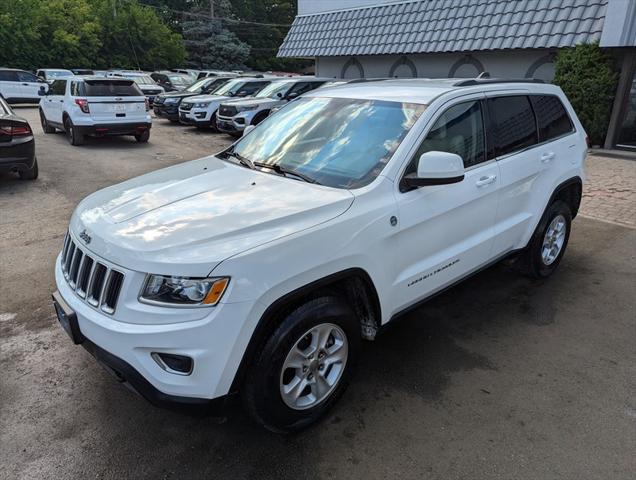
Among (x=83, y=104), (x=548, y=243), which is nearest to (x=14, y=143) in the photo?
(x=83, y=104)

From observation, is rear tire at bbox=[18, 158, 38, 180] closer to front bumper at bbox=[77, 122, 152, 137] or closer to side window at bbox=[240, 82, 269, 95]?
front bumper at bbox=[77, 122, 152, 137]

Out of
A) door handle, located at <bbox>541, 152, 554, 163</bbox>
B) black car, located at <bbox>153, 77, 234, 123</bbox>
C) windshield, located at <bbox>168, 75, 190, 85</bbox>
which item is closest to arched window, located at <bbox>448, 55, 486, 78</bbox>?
black car, located at <bbox>153, 77, 234, 123</bbox>

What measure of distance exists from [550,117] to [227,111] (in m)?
10.7

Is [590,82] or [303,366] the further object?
[590,82]

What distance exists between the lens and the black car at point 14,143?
7.44m

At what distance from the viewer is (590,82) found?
11.0m

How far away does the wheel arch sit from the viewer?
2.31 metres

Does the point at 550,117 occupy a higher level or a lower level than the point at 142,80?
higher

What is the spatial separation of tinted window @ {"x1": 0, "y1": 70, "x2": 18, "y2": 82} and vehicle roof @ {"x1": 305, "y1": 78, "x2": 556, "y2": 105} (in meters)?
22.7

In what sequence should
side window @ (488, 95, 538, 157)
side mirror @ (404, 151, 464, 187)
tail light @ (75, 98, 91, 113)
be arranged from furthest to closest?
tail light @ (75, 98, 91, 113)
side window @ (488, 95, 538, 157)
side mirror @ (404, 151, 464, 187)

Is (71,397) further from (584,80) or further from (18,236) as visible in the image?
(584,80)

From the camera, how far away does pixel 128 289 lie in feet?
7.47

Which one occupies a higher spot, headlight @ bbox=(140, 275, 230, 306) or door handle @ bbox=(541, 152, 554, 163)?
door handle @ bbox=(541, 152, 554, 163)

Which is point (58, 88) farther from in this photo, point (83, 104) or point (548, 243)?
point (548, 243)
